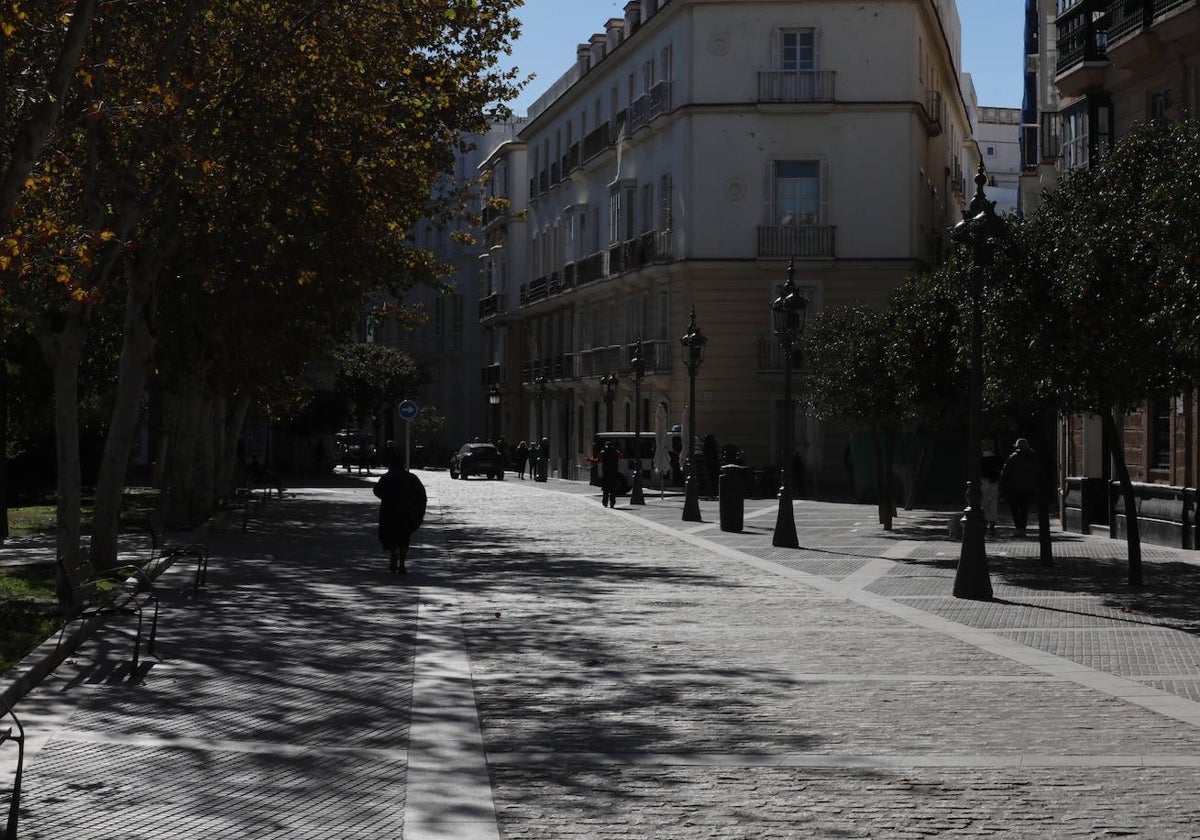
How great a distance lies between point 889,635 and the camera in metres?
15.0

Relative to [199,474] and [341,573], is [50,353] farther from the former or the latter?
[199,474]

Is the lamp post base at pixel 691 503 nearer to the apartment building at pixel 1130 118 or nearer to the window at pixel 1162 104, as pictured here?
the apartment building at pixel 1130 118

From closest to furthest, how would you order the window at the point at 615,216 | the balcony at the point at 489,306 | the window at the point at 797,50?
the window at the point at 797,50
the window at the point at 615,216
the balcony at the point at 489,306

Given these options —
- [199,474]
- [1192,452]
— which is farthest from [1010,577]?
[199,474]

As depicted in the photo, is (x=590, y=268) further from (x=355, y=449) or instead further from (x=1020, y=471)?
(x=1020, y=471)

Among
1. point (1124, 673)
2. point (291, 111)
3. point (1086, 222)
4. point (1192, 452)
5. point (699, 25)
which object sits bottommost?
point (1124, 673)

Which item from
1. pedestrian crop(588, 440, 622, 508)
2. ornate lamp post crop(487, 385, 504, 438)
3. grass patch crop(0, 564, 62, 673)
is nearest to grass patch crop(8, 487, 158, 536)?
grass patch crop(0, 564, 62, 673)

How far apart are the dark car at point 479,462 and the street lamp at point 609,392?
8997mm

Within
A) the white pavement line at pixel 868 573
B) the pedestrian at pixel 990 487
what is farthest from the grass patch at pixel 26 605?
the pedestrian at pixel 990 487

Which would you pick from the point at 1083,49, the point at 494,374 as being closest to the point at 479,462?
the point at 494,374

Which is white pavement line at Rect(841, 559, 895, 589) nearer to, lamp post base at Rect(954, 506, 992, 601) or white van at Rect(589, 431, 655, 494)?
lamp post base at Rect(954, 506, 992, 601)

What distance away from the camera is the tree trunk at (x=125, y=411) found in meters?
20.3

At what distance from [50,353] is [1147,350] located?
11.7m

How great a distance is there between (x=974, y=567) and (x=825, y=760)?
385 inches
